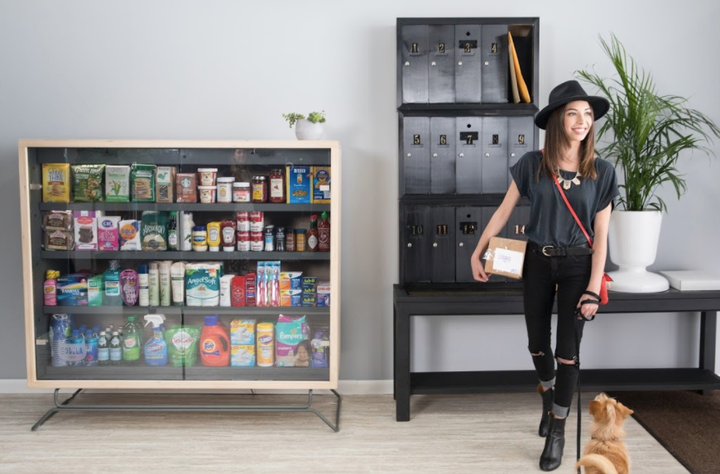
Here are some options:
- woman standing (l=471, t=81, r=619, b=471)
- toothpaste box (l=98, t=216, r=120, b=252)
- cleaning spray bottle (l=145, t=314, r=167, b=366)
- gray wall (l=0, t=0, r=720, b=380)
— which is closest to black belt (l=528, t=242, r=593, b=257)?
woman standing (l=471, t=81, r=619, b=471)

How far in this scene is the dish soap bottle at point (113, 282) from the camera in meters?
3.32

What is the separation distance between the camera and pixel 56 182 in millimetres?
3250

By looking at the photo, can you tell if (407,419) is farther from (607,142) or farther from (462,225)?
(607,142)

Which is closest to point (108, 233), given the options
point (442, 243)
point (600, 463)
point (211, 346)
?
point (211, 346)

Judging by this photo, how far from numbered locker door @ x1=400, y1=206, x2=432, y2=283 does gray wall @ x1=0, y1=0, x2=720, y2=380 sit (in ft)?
0.70

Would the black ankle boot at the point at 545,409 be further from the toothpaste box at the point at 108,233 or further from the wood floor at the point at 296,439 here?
the toothpaste box at the point at 108,233

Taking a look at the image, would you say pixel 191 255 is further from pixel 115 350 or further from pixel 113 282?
pixel 115 350

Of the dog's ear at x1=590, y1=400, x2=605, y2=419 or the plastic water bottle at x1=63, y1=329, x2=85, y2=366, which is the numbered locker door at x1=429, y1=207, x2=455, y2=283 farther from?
the plastic water bottle at x1=63, y1=329, x2=85, y2=366

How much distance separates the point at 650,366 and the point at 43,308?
3.22 metres

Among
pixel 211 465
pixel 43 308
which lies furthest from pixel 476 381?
pixel 43 308

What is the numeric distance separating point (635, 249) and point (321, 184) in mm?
1555

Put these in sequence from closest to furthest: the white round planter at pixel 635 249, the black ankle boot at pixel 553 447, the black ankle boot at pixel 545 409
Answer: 1. the black ankle boot at pixel 553 447
2. the black ankle boot at pixel 545 409
3. the white round planter at pixel 635 249

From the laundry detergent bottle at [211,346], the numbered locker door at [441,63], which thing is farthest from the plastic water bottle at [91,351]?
the numbered locker door at [441,63]

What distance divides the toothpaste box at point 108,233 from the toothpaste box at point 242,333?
2.29ft
